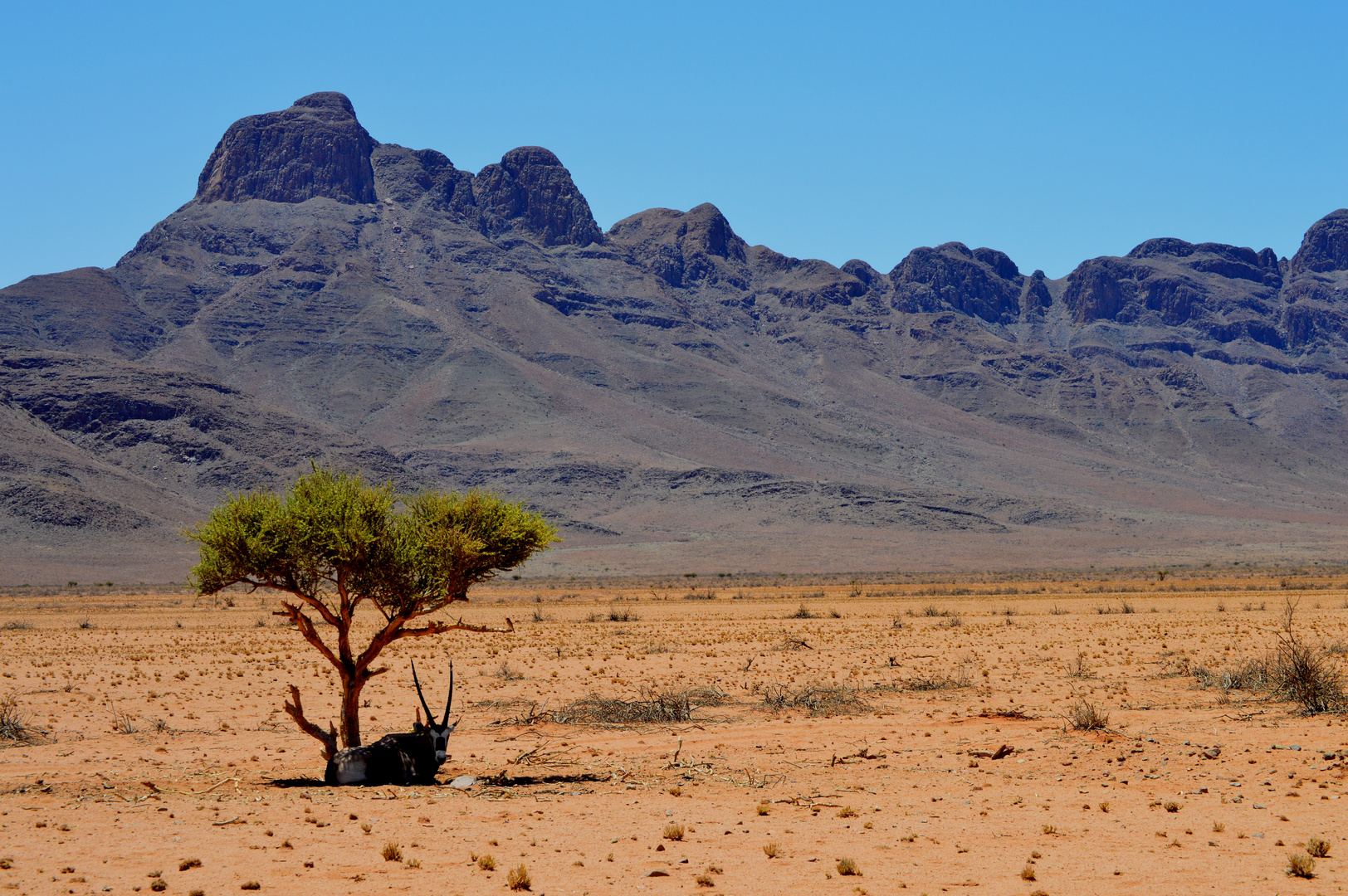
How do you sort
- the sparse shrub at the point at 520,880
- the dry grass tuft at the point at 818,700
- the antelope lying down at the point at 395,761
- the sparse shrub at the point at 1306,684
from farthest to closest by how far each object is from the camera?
the dry grass tuft at the point at 818,700 → the sparse shrub at the point at 1306,684 → the antelope lying down at the point at 395,761 → the sparse shrub at the point at 520,880

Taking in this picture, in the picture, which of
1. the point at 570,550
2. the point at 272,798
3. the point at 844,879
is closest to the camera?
the point at 844,879

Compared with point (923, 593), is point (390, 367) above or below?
above

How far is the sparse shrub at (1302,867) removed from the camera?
10109 millimetres

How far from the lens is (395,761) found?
15172 millimetres

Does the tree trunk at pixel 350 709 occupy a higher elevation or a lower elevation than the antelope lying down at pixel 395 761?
higher

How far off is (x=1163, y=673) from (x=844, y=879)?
16.2 meters

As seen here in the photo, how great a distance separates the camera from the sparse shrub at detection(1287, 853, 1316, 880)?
10109mm

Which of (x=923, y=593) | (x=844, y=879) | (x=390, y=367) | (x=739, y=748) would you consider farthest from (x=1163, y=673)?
(x=390, y=367)

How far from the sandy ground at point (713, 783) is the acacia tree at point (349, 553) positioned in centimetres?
214

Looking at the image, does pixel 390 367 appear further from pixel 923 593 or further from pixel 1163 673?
pixel 1163 673

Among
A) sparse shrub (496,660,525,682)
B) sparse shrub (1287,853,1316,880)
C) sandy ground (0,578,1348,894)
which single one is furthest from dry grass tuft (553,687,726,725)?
sparse shrub (1287,853,1316,880)

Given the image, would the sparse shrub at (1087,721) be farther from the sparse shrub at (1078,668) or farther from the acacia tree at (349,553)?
the acacia tree at (349,553)

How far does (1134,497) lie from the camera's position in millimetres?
143625

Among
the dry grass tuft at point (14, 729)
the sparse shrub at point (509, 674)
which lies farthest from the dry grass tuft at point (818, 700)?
the dry grass tuft at point (14, 729)
